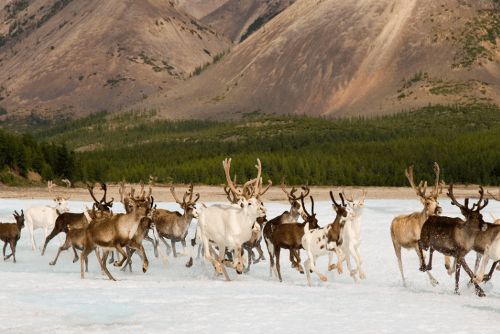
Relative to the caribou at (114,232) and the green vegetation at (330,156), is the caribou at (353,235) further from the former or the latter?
the green vegetation at (330,156)

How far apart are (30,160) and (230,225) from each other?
62.6 metres

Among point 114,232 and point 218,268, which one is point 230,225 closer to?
point 218,268

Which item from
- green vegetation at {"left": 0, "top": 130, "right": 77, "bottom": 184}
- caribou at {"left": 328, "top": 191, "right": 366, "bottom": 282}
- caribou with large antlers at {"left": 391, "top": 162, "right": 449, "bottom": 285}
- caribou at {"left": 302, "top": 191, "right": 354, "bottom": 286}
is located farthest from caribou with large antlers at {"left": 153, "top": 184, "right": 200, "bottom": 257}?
green vegetation at {"left": 0, "top": 130, "right": 77, "bottom": 184}

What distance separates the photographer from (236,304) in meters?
16.3

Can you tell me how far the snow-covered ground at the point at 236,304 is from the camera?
1413 cm

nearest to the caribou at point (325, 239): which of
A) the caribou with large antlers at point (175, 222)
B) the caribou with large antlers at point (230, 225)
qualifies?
the caribou with large antlers at point (230, 225)

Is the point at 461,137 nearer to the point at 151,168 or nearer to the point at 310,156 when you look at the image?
the point at 310,156

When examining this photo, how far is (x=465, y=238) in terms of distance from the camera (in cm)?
1919

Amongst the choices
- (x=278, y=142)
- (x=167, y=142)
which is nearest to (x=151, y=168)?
(x=278, y=142)

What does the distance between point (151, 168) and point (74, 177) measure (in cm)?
3787

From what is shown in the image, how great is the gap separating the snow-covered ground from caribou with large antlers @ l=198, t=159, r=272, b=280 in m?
0.69

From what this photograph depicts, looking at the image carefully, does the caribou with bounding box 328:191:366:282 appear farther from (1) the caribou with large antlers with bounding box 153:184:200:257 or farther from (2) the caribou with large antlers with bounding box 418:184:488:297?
(1) the caribou with large antlers with bounding box 153:184:200:257

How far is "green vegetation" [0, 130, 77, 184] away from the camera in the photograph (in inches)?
3017

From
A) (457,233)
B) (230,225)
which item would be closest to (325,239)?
(230,225)
